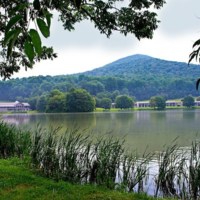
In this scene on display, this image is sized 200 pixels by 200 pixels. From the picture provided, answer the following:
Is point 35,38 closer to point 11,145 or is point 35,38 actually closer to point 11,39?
point 11,39

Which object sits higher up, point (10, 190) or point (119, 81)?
point (119, 81)

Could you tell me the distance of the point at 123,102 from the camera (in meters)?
95.0

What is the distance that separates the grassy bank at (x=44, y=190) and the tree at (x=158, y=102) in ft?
283

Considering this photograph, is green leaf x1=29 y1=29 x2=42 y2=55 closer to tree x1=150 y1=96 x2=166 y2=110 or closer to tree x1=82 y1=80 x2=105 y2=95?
tree x1=150 y1=96 x2=166 y2=110

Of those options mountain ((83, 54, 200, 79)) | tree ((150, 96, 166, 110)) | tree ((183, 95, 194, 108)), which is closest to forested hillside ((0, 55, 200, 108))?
mountain ((83, 54, 200, 79))

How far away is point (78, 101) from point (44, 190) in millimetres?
71616

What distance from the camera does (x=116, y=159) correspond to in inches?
249

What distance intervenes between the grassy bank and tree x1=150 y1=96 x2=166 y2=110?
283 feet

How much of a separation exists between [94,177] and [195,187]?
1968mm

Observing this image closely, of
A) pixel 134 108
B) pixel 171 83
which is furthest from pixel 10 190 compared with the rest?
pixel 171 83

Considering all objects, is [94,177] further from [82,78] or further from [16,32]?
[82,78]

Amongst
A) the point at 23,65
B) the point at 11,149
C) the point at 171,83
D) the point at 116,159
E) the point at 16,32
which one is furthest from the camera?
the point at 171,83

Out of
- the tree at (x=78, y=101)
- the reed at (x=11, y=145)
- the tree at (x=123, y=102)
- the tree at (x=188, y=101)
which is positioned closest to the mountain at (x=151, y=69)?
the tree at (x=188, y=101)

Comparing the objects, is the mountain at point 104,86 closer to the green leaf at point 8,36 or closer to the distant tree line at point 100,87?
the distant tree line at point 100,87
